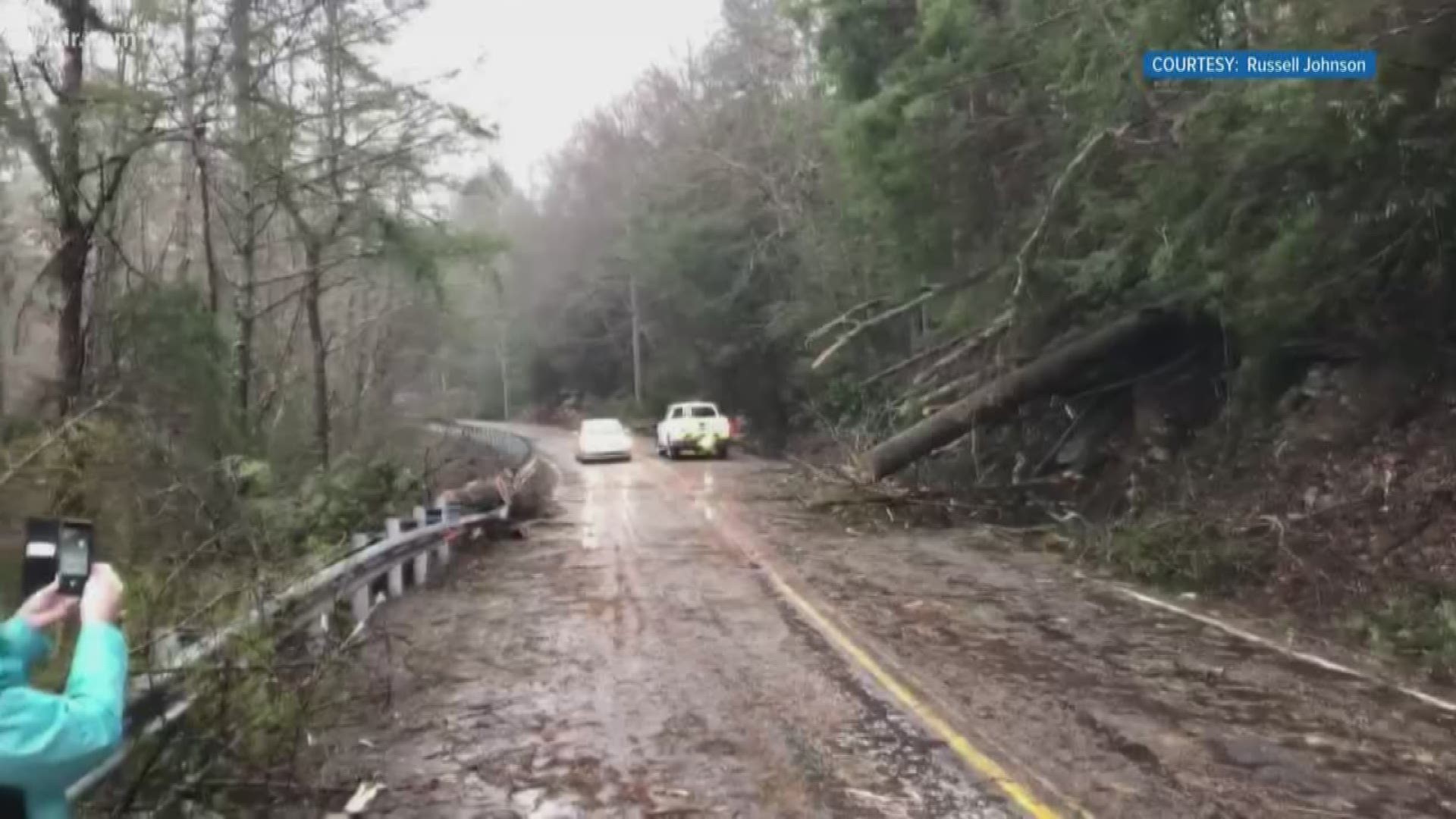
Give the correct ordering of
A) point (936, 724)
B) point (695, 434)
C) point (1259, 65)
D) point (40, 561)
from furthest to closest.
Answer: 1. point (695, 434)
2. point (1259, 65)
3. point (936, 724)
4. point (40, 561)

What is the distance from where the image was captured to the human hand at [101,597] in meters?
2.82

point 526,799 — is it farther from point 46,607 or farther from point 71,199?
point 71,199

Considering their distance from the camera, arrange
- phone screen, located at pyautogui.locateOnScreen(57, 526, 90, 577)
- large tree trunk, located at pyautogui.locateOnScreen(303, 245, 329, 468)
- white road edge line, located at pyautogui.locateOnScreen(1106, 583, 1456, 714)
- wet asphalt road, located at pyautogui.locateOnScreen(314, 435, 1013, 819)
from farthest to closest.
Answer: large tree trunk, located at pyautogui.locateOnScreen(303, 245, 329, 468) → white road edge line, located at pyautogui.locateOnScreen(1106, 583, 1456, 714) → wet asphalt road, located at pyautogui.locateOnScreen(314, 435, 1013, 819) → phone screen, located at pyautogui.locateOnScreen(57, 526, 90, 577)

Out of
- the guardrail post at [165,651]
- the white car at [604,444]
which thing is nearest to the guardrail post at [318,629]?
the guardrail post at [165,651]

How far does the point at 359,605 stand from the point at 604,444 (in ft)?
91.5

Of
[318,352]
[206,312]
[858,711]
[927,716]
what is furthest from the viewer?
[318,352]

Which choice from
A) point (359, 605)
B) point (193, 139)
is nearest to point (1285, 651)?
point (359, 605)

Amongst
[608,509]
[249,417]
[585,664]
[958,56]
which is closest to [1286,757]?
[585,664]

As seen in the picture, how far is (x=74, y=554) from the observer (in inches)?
116

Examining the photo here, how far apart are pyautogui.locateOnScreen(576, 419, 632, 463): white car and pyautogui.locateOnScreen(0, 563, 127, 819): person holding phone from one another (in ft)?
117

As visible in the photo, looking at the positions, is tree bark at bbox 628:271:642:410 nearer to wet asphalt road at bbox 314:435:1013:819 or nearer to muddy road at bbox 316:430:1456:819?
wet asphalt road at bbox 314:435:1013:819

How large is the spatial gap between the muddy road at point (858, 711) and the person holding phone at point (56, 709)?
11.2 ft

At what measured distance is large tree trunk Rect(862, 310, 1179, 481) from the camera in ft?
66.2

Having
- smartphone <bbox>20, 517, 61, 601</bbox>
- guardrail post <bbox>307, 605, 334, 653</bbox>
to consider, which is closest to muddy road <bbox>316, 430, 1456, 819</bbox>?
guardrail post <bbox>307, 605, 334, 653</bbox>
